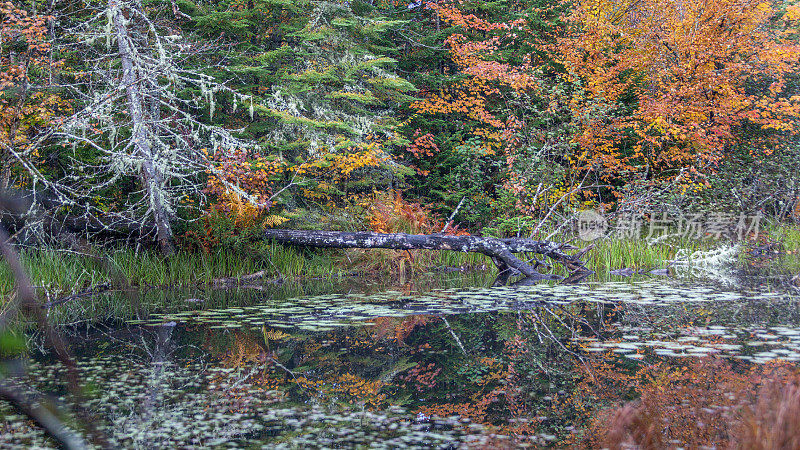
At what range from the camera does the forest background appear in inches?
401

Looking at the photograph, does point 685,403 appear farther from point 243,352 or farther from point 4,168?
point 4,168

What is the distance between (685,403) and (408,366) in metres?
1.98

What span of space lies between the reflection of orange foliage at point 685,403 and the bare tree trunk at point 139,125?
709cm

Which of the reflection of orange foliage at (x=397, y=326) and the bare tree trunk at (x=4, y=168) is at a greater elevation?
the bare tree trunk at (x=4, y=168)

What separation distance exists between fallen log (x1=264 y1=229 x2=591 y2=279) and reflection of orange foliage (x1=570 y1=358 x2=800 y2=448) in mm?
5833

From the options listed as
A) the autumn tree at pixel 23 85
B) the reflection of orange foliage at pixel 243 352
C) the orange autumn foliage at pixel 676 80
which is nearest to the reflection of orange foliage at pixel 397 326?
the reflection of orange foliage at pixel 243 352

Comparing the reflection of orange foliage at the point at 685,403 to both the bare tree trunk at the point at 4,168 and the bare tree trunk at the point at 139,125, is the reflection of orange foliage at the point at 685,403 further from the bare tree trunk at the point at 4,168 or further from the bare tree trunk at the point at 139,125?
the bare tree trunk at the point at 4,168

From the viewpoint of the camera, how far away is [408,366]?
4.86 m

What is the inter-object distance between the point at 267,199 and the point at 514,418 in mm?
8507

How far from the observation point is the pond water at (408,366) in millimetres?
3402

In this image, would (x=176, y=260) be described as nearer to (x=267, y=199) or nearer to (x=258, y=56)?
(x=267, y=199)

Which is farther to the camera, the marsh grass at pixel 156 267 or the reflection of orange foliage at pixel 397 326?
the marsh grass at pixel 156 267

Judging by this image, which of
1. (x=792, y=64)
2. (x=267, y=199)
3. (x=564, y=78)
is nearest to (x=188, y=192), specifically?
(x=267, y=199)

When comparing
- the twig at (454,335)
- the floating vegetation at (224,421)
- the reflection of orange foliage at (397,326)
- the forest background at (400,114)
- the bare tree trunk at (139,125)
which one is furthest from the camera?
the forest background at (400,114)
